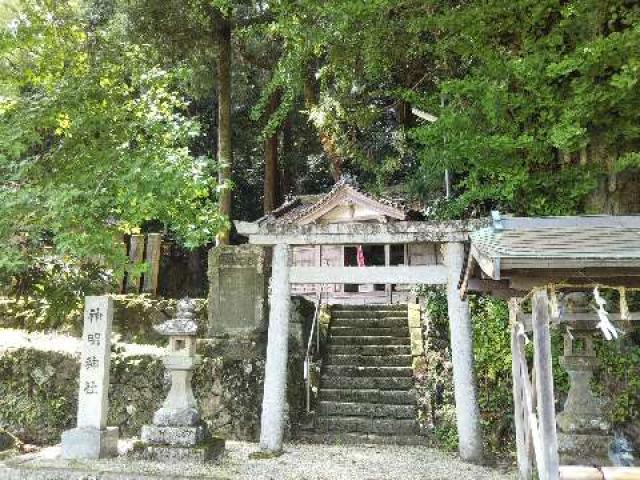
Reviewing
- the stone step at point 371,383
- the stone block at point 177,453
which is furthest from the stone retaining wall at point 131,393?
the stone block at point 177,453

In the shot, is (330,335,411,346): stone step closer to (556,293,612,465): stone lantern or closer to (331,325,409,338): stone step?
(331,325,409,338): stone step

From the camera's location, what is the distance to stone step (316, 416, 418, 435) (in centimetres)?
916

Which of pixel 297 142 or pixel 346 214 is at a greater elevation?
pixel 297 142

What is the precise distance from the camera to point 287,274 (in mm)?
8203

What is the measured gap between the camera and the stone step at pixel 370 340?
38.7 ft

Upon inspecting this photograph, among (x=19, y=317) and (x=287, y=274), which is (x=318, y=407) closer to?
(x=287, y=274)

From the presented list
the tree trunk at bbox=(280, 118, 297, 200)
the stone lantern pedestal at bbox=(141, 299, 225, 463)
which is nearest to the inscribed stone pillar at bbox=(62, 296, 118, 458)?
the stone lantern pedestal at bbox=(141, 299, 225, 463)

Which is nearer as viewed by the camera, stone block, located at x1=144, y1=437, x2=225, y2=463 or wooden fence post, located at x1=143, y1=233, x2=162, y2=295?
stone block, located at x1=144, y1=437, x2=225, y2=463

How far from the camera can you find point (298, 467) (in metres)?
7.16

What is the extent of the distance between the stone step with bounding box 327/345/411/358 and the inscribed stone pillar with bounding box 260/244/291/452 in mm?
3628

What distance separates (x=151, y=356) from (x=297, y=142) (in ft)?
45.0

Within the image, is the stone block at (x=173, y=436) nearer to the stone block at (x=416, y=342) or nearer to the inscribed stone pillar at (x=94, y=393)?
the inscribed stone pillar at (x=94, y=393)

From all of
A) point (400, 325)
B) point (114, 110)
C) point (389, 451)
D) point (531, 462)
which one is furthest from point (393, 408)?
point (114, 110)

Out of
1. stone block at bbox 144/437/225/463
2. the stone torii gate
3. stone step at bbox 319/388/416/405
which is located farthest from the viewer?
stone step at bbox 319/388/416/405
